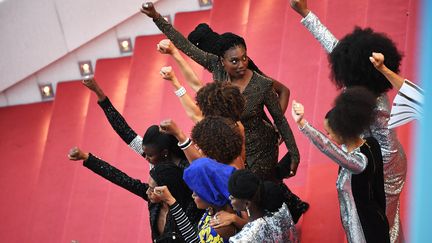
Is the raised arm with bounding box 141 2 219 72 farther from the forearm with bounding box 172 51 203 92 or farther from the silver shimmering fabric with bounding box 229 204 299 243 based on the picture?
the silver shimmering fabric with bounding box 229 204 299 243

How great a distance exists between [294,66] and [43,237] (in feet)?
6.50

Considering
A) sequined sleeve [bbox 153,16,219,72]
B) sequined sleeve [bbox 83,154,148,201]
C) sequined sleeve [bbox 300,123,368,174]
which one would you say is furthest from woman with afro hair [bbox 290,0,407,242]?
sequined sleeve [bbox 83,154,148,201]

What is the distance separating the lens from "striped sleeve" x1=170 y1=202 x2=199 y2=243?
2.72m

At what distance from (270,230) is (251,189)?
24cm

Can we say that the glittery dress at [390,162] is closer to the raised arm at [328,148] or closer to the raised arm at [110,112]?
the raised arm at [328,148]

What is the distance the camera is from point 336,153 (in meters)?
2.65

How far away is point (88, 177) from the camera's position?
5.22 metres

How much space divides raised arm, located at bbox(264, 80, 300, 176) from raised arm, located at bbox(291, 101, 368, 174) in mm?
775

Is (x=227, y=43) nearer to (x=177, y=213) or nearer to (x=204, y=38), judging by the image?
(x=204, y=38)

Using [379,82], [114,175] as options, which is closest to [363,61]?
[379,82]

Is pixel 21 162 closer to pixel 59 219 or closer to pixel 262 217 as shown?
pixel 59 219

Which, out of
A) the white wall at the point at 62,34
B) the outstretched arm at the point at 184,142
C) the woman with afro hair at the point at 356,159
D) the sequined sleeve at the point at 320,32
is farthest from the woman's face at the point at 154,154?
the white wall at the point at 62,34

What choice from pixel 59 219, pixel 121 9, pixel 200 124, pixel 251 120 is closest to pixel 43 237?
pixel 59 219

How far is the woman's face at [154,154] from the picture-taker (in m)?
3.22
